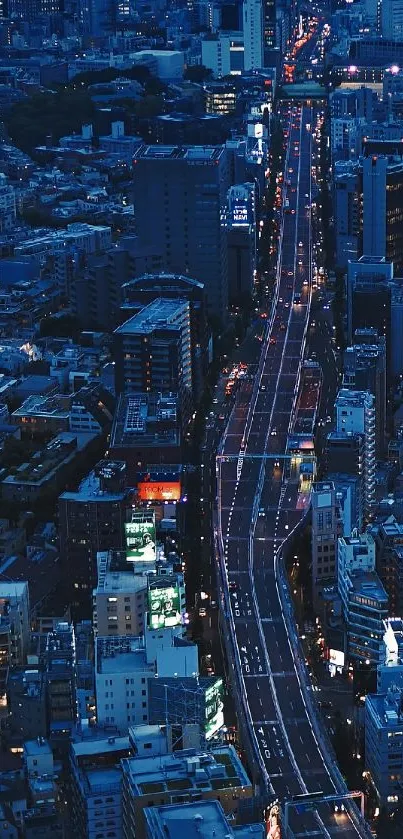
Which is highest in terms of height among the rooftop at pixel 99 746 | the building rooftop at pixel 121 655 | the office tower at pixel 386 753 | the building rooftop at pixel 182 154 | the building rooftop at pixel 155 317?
the building rooftop at pixel 182 154

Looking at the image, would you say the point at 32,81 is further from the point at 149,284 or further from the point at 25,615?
the point at 25,615

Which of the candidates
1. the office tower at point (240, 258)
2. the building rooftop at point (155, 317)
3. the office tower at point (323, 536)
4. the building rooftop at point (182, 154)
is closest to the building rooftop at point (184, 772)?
the office tower at point (323, 536)

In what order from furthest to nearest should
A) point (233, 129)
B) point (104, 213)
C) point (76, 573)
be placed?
point (233, 129) → point (104, 213) → point (76, 573)

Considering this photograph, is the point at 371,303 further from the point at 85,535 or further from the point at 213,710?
the point at 213,710

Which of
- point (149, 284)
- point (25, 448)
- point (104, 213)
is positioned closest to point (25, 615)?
point (25, 448)

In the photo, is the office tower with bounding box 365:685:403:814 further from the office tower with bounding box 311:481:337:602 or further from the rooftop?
the office tower with bounding box 311:481:337:602

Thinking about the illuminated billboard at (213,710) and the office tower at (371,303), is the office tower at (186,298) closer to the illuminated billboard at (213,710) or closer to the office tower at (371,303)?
the office tower at (371,303)

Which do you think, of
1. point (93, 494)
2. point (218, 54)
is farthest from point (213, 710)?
point (218, 54)
